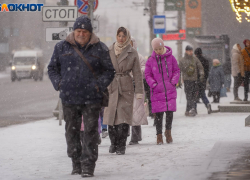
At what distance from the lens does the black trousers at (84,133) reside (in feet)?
19.4

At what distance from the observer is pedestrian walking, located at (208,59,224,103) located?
741 inches

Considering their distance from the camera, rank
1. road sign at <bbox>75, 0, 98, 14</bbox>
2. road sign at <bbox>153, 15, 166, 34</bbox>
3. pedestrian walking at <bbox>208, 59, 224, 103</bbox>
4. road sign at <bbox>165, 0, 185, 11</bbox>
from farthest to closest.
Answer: road sign at <bbox>165, 0, 185, 11</bbox> < road sign at <bbox>153, 15, 166, 34</bbox> < pedestrian walking at <bbox>208, 59, 224, 103</bbox> < road sign at <bbox>75, 0, 98, 14</bbox>

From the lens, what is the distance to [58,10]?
12.0 metres

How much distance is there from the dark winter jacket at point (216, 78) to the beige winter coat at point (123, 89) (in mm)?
11269

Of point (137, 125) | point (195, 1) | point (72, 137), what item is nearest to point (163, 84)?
point (137, 125)

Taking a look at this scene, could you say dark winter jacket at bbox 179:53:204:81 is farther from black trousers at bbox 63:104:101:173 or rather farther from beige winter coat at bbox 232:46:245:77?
black trousers at bbox 63:104:101:173

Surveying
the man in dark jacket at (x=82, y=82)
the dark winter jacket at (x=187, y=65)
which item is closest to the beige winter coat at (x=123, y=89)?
the man in dark jacket at (x=82, y=82)

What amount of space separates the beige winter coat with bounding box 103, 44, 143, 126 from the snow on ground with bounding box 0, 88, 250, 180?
0.52 meters

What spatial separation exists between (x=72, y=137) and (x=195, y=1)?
3438cm

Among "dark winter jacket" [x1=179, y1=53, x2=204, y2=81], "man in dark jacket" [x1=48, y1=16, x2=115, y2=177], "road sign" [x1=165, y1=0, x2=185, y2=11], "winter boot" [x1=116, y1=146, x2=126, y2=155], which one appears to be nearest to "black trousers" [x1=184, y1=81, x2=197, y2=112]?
"dark winter jacket" [x1=179, y1=53, x2=204, y2=81]

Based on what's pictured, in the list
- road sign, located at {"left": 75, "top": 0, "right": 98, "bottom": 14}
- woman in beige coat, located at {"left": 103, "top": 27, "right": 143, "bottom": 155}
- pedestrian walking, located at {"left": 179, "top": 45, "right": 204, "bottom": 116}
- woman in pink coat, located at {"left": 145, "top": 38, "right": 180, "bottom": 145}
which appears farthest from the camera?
road sign, located at {"left": 75, "top": 0, "right": 98, "bottom": 14}

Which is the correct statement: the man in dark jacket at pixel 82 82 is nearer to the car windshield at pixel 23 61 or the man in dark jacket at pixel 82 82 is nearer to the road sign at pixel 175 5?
the road sign at pixel 175 5

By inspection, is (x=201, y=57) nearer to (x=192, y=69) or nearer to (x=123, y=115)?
(x=192, y=69)

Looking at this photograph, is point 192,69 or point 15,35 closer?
point 192,69
